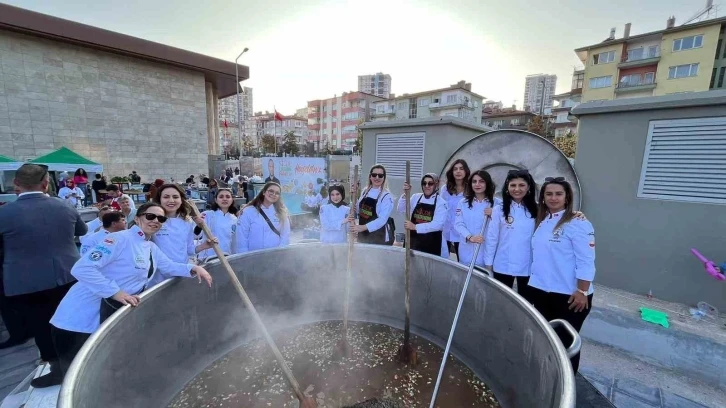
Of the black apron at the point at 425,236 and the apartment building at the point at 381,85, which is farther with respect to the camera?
the apartment building at the point at 381,85

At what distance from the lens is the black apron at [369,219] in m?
3.73

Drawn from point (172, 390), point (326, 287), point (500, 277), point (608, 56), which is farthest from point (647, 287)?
point (608, 56)

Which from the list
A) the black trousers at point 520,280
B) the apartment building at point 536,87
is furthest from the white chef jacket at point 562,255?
the apartment building at point 536,87

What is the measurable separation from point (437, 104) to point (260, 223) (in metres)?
38.7

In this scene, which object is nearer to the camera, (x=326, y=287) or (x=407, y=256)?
(x=407, y=256)

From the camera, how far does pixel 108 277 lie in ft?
6.43

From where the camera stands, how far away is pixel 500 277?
2.94 m

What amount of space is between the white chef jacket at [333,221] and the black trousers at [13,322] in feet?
10.3

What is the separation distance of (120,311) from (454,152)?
5551mm

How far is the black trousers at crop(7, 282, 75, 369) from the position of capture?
2.57 metres

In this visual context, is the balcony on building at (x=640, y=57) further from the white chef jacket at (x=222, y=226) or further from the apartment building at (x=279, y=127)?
the apartment building at (x=279, y=127)

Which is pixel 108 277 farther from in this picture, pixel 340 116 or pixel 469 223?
pixel 340 116

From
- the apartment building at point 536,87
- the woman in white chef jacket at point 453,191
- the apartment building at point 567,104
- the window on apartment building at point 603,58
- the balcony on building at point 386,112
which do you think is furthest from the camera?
the apartment building at point 536,87

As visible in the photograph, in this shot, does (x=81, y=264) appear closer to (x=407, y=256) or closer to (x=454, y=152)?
(x=407, y=256)
